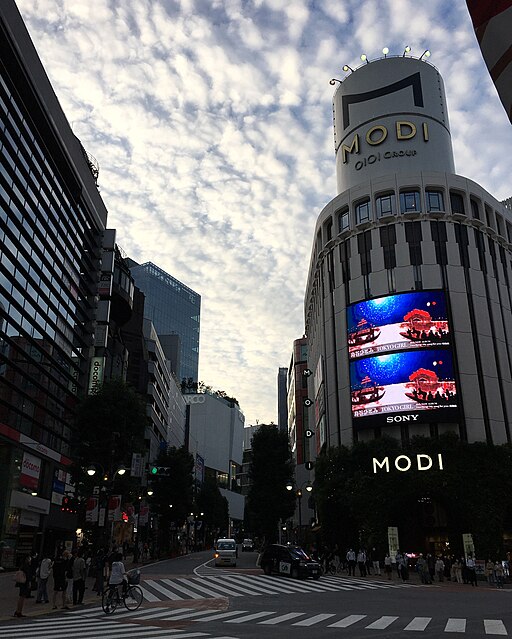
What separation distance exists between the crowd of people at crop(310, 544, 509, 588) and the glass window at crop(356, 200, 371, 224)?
103ft

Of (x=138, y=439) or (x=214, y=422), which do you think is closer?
(x=138, y=439)

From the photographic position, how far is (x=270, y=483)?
6072 cm

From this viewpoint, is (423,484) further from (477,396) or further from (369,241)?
(369,241)

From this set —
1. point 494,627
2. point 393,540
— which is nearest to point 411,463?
point 393,540

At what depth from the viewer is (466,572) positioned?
106 ft

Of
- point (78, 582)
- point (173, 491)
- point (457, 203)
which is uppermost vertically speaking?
point (457, 203)

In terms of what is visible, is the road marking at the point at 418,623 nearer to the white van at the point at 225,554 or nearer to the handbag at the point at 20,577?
the handbag at the point at 20,577

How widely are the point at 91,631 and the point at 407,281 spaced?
43.7 metres

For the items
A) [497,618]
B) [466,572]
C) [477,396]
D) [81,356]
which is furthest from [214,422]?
[497,618]

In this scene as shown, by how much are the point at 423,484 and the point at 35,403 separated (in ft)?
99.2

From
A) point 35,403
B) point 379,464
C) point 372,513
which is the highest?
point 35,403

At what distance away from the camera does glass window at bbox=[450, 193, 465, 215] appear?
2154 inches

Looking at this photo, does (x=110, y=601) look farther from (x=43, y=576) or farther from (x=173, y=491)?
(x=173, y=491)

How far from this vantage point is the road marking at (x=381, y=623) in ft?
46.7
